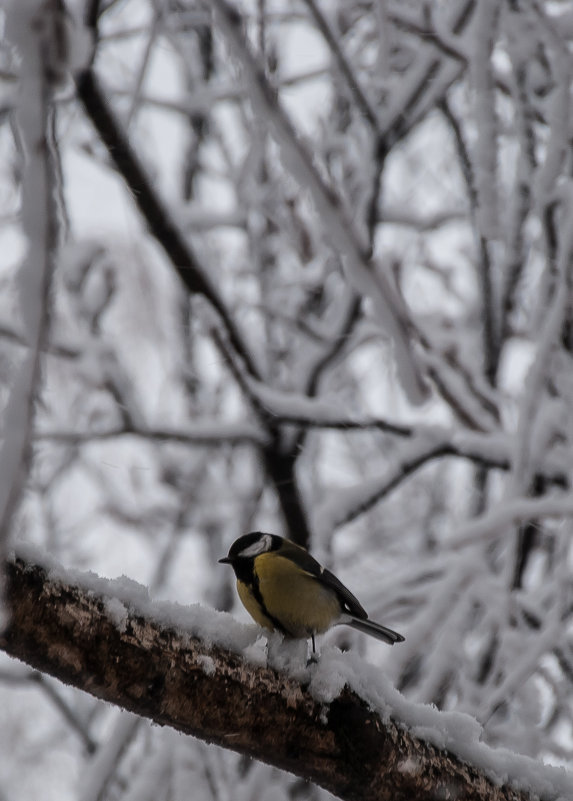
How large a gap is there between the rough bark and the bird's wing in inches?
24.2

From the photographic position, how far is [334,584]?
244 centimetres

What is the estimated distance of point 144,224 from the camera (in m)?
3.17

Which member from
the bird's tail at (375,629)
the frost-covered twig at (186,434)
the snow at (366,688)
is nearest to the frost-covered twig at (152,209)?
the frost-covered twig at (186,434)

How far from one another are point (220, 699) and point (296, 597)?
0.67m

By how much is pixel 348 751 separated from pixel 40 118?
1.56m

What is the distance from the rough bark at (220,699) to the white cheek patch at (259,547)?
853mm

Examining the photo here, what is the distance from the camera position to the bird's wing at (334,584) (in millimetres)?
2436

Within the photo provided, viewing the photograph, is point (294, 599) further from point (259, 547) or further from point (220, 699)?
point (220, 699)

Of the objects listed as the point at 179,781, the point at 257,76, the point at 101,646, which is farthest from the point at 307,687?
the point at 179,781

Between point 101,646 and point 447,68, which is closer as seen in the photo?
point 101,646

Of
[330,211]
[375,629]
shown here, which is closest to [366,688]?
[375,629]

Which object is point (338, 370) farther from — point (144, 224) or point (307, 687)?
point (307, 687)

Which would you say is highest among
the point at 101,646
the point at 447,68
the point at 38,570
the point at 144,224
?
the point at 447,68

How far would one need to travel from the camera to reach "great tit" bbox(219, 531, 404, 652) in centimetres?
233
